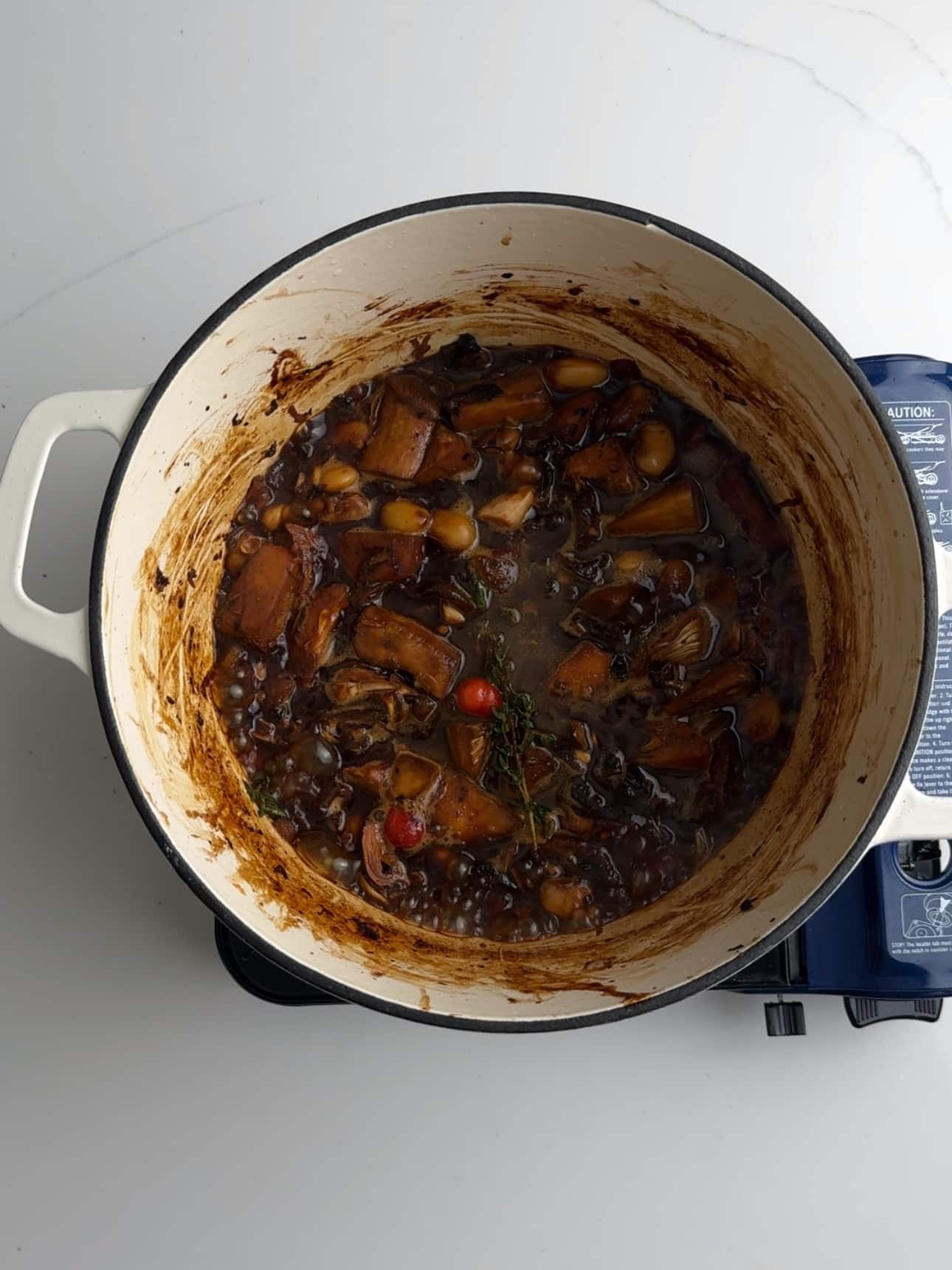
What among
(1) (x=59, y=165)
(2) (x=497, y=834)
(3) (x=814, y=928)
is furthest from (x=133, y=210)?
(3) (x=814, y=928)

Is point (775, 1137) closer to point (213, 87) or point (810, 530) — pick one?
point (810, 530)

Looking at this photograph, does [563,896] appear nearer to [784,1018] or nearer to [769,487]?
[784,1018]

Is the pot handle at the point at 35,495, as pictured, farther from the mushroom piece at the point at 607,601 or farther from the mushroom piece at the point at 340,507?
the mushroom piece at the point at 607,601

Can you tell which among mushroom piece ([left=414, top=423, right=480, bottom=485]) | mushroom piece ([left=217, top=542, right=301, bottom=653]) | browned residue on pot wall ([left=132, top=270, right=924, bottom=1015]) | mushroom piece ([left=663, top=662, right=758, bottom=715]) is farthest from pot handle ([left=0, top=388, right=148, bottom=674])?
mushroom piece ([left=663, top=662, right=758, bottom=715])

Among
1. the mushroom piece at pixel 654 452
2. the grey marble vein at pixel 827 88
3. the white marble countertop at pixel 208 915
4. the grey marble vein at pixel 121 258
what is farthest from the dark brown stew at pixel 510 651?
the grey marble vein at pixel 827 88

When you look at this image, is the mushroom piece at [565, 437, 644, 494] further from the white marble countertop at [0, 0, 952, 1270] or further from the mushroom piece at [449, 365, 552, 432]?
the white marble countertop at [0, 0, 952, 1270]

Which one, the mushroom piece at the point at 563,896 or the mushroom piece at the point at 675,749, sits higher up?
the mushroom piece at the point at 675,749
